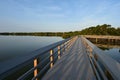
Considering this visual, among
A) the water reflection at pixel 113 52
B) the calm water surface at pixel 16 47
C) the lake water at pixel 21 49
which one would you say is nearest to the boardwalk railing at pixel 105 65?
the calm water surface at pixel 16 47

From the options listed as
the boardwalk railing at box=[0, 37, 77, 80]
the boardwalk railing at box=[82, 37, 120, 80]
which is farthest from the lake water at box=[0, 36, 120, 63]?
the boardwalk railing at box=[82, 37, 120, 80]

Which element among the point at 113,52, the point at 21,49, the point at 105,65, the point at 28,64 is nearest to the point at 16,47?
the point at 21,49

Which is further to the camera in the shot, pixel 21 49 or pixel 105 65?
pixel 21 49

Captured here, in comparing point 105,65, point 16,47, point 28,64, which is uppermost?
point 105,65

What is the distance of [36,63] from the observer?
387cm

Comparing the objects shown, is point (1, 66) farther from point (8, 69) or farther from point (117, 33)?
point (117, 33)

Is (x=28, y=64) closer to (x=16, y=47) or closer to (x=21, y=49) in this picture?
(x=21, y=49)

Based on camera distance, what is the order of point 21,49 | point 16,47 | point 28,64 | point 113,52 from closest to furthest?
1. point 28,64
2. point 113,52
3. point 21,49
4. point 16,47

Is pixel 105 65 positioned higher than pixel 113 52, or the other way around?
pixel 105 65

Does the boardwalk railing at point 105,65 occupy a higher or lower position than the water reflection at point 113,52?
higher

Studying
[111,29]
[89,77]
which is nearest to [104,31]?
[111,29]

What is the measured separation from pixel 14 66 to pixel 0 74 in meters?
0.35

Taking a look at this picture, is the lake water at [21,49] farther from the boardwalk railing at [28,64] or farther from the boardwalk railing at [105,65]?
the boardwalk railing at [105,65]

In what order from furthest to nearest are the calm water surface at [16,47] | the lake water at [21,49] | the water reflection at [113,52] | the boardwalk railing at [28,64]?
the calm water surface at [16,47], the lake water at [21,49], the water reflection at [113,52], the boardwalk railing at [28,64]
